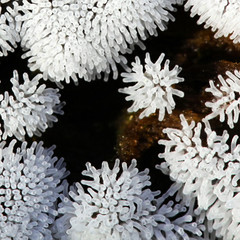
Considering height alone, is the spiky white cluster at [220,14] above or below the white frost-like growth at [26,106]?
above

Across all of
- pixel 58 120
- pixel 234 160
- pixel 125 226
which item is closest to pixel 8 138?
pixel 58 120

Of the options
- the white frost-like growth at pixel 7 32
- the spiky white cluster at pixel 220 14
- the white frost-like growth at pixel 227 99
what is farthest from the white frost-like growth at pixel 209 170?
the white frost-like growth at pixel 7 32

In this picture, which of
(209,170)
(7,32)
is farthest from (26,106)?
(209,170)

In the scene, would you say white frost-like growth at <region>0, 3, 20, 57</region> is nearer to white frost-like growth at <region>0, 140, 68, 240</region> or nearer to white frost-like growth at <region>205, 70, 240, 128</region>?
white frost-like growth at <region>0, 140, 68, 240</region>

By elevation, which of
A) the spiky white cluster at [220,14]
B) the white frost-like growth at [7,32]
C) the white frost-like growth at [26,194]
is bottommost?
the white frost-like growth at [26,194]

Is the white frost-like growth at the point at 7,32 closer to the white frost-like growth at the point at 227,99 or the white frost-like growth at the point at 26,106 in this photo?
the white frost-like growth at the point at 26,106

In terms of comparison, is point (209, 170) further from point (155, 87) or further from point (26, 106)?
point (26, 106)
